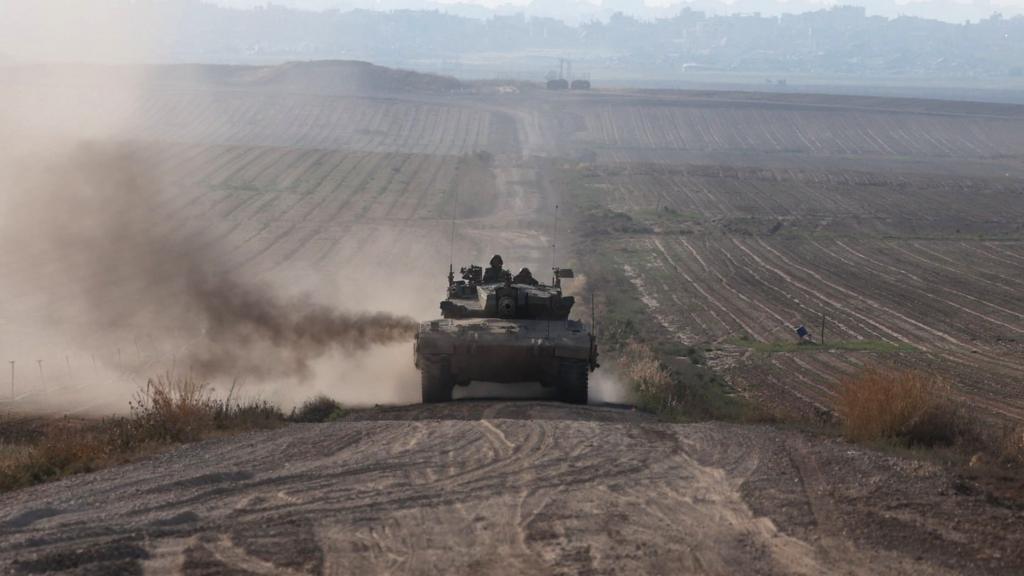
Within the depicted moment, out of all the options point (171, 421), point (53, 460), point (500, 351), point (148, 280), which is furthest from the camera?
point (148, 280)

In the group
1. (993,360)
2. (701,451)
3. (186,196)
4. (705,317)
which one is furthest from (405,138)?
(701,451)

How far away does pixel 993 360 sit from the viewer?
29188 millimetres

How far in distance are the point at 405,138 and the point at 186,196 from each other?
31409 millimetres

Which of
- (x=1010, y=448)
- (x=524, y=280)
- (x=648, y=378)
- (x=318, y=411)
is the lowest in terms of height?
(x=648, y=378)

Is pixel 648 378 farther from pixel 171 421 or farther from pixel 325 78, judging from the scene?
pixel 325 78

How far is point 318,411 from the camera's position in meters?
20.4

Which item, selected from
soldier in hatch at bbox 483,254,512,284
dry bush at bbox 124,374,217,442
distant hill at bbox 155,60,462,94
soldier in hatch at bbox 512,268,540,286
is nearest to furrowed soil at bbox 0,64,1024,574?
dry bush at bbox 124,374,217,442

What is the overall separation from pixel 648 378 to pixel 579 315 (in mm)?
10651

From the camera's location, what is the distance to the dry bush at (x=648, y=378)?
72.4ft

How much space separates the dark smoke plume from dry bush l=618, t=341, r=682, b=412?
4678 millimetres

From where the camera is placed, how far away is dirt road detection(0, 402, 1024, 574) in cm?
1143

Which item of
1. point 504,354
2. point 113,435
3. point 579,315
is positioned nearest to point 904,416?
point 504,354

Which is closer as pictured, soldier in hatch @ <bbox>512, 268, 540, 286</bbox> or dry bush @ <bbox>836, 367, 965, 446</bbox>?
dry bush @ <bbox>836, 367, 965, 446</bbox>

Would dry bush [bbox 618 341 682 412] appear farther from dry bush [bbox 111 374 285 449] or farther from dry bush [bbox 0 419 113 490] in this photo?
dry bush [bbox 0 419 113 490]
